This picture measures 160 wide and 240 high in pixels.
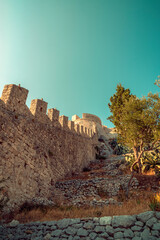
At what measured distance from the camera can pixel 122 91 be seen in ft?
59.6

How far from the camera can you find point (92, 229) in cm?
577

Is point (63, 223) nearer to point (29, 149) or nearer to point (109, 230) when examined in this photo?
point (109, 230)

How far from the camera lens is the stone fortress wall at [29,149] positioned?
8.34 metres

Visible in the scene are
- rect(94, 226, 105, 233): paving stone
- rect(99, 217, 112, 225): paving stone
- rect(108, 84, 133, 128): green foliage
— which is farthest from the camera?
rect(108, 84, 133, 128): green foliage

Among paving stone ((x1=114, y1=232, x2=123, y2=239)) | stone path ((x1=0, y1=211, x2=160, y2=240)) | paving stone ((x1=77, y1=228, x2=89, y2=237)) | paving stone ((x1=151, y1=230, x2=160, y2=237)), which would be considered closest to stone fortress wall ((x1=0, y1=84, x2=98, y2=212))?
stone path ((x1=0, y1=211, x2=160, y2=240))

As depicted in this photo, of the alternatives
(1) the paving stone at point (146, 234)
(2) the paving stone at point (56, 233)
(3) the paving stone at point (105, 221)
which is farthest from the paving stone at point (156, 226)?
(2) the paving stone at point (56, 233)

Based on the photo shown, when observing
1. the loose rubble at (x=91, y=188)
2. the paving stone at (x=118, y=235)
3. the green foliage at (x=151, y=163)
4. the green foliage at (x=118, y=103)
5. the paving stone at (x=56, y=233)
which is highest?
the green foliage at (x=118, y=103)

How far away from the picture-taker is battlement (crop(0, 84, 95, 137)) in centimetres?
986

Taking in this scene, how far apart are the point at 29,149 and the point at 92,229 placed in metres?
6.58

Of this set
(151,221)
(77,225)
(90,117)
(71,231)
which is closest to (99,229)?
(77,225)

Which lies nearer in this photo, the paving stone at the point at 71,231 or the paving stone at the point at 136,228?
the paving stone at the point at 136,228

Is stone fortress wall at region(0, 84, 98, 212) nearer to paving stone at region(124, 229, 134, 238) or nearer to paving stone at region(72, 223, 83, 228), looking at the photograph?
paving stone at region(72, 223, 83, 228)

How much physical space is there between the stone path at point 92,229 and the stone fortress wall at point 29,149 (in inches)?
76.3

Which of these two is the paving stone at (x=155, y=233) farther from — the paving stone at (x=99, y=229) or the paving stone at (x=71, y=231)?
the paving stone at (x=71, y=231)
